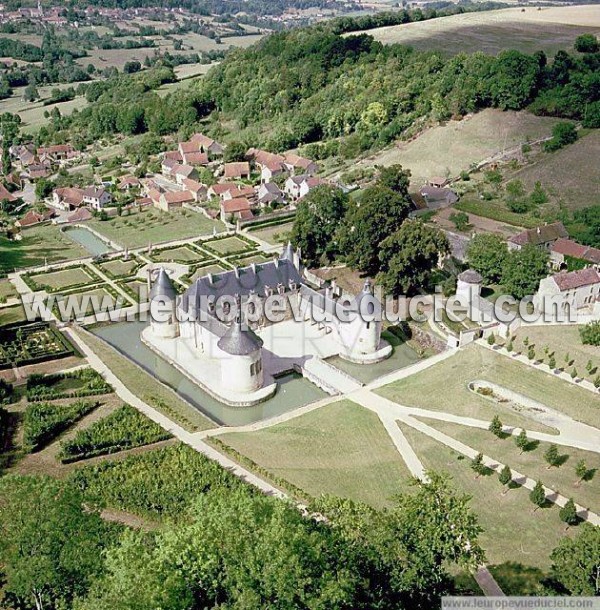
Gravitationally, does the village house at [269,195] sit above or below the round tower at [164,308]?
below

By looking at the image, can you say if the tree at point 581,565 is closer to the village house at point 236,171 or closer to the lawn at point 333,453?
the lawn at point 333,453

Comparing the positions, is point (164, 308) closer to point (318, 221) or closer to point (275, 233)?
point (318, 221)

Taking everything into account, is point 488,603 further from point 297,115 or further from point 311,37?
point 311,37

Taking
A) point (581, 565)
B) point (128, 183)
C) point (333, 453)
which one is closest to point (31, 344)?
point (333, 453)

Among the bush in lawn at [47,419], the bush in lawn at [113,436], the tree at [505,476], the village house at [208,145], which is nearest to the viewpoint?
the tree at [505,476]

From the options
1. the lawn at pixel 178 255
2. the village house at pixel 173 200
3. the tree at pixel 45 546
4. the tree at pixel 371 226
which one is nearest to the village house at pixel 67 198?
the village house at pixel 173 200

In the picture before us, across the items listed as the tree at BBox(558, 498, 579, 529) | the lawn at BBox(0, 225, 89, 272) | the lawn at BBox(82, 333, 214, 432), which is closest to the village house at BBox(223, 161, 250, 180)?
the lawn at BBox(0, 225, 89, 272)

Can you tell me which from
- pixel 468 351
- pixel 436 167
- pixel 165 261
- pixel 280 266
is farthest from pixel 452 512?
pixel 436 167
